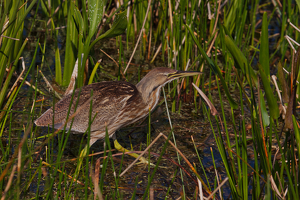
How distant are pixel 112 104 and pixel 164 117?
861 millimetres

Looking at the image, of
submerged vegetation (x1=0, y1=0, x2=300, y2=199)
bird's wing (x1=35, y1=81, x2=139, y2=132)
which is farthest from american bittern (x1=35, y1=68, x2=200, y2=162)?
submerged vegetation (x1=0, y1=0, x2=300, y2=199)

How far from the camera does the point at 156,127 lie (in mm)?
3762

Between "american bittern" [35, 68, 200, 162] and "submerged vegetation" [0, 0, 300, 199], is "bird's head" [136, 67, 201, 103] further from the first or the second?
"submerged vegetation" [0, 0, 300, 199]

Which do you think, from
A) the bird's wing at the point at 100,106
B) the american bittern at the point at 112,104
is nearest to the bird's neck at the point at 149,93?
the american bittern at the point at 112,104

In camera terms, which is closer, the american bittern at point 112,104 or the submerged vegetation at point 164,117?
the submerged vegetation at point 164,117

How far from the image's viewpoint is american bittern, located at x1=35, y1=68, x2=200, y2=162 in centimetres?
312

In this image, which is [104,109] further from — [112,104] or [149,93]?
[149,93]

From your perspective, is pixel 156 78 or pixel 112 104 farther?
pixel 156 78

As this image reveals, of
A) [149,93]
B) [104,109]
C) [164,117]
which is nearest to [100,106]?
[104,109]

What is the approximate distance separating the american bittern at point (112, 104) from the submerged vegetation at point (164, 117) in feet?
0.50

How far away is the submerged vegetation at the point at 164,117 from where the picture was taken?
2082 mm

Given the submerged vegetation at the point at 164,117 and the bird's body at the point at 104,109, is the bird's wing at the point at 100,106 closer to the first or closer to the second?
the bird's body at the point at 104,109

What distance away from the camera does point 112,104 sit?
3197 mm

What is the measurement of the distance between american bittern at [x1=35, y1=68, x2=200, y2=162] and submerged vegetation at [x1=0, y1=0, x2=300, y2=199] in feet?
0.50
